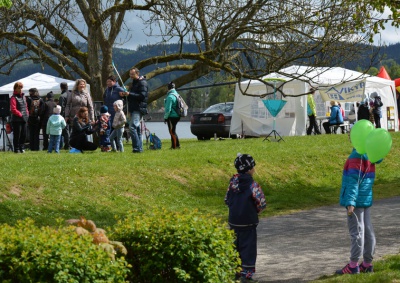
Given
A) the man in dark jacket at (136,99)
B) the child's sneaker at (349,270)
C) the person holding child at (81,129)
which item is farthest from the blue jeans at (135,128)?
the child's sneaker at (349,270)

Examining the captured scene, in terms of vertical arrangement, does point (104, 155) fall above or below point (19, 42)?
below

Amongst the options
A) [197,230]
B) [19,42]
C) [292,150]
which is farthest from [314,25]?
[197,230]

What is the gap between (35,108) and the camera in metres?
25.1

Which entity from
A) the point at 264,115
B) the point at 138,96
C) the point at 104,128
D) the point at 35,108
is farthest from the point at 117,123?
the point at 264,115

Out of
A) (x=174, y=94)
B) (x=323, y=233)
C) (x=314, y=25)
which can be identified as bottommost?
(x=323, y=233)

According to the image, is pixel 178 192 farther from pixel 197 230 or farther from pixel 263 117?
pixel 263 117

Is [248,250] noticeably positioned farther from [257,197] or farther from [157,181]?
[157,181]

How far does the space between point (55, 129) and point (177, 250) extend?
1634 cm

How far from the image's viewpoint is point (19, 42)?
102ft

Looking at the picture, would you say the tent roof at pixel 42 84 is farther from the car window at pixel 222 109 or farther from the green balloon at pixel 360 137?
the green balloon at pixel 360 137

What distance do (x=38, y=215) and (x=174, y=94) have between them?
9.06 meters

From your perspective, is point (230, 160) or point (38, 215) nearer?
point (38, 215)

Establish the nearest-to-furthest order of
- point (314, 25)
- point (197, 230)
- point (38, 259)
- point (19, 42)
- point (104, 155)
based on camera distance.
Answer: point (38, 259) → point (197, 230) → point (104, 155) → point (314, 25) → point (19, 42)

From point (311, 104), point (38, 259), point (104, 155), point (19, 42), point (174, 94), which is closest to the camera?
point (38, 259)
